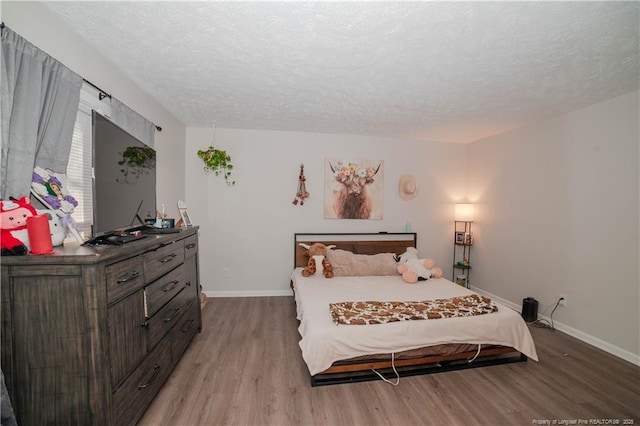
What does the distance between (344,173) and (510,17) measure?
269cm

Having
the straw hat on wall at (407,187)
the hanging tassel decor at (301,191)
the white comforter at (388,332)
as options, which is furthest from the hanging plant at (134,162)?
the straw hat on wall at (407,187)

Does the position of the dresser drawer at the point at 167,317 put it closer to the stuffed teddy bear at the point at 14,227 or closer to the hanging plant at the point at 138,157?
the stuffed teddy bear at the point at 14,227

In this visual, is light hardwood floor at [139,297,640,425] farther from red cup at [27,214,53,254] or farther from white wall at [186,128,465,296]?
white wall at [186,128,465,296]

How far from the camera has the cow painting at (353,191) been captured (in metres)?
4.00

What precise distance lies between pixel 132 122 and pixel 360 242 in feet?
10.5

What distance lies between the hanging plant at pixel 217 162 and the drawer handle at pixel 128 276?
88.9 inches

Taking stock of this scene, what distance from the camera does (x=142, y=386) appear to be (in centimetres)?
157

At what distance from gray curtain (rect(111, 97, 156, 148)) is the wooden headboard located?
7.40ft

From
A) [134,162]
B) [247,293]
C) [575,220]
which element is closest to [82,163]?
[134,162]

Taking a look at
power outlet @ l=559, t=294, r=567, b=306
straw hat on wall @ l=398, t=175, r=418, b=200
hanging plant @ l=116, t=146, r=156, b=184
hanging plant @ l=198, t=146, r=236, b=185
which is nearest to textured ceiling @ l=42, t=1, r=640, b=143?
hanging plant @ l=198, t=146, r=236, b=185

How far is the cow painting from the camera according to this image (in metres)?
4.00

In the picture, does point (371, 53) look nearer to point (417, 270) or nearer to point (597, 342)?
point (417, 270)

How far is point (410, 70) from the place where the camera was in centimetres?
207

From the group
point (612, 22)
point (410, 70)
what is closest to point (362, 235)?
point (410, 70)
